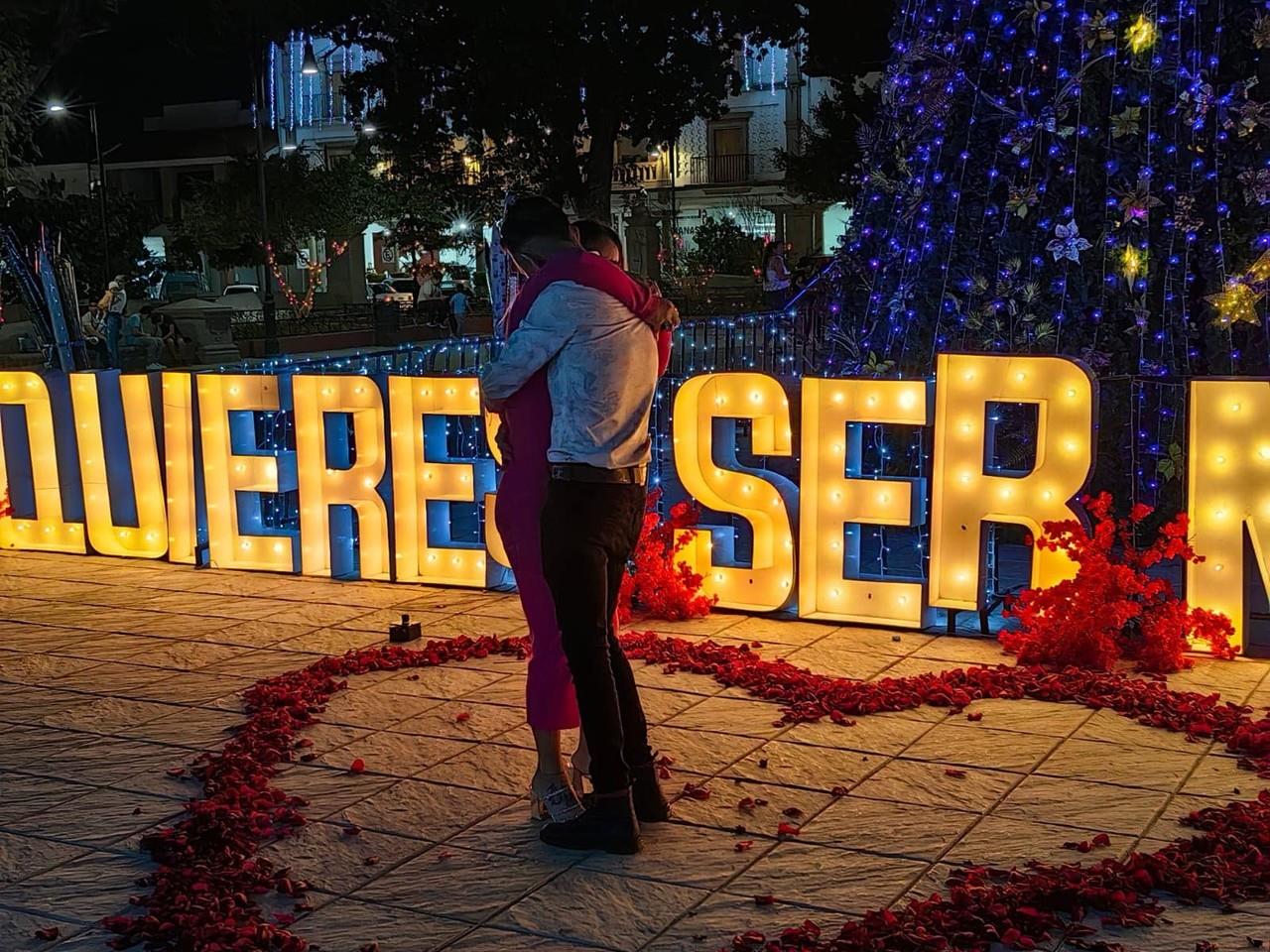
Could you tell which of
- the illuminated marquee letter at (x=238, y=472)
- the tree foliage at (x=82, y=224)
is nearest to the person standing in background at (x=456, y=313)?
the tree foliage at (x=82, y=224)

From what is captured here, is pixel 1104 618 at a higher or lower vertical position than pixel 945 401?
lower

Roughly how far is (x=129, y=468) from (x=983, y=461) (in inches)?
225

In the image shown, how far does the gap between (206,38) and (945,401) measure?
44.0m

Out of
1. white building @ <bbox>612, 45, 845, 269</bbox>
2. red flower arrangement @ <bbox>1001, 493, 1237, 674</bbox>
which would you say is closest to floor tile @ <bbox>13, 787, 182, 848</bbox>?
red flower arrangement @ <bbox>1001, 493, 1237, 674</bbox>

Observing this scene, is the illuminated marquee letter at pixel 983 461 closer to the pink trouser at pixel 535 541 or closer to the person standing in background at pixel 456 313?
the pink trouser at pixel 535 541

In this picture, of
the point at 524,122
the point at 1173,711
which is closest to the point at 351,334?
the point at 524,122

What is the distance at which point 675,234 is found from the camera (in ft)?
161

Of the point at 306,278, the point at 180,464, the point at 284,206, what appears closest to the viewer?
the point at 180,464

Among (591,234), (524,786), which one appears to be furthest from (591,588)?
(591,234)

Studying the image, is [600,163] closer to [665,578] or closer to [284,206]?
[284,206]

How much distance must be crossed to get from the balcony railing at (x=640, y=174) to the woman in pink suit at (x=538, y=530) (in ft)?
165

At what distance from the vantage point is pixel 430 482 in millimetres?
8711

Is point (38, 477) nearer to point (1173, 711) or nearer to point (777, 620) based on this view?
point (777, 620)

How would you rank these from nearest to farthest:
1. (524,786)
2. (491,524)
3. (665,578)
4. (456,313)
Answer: (524,786) → (665,578) → (491,524) → (456,313)
